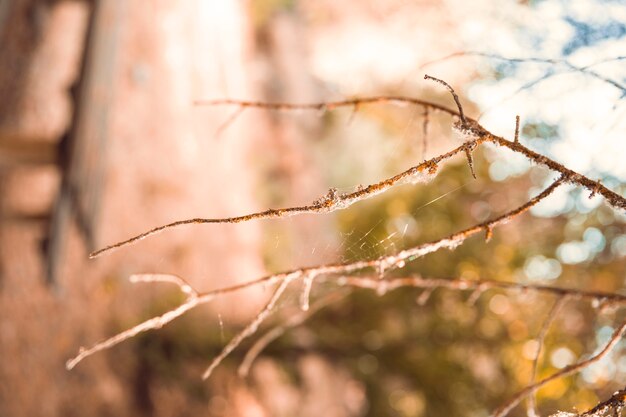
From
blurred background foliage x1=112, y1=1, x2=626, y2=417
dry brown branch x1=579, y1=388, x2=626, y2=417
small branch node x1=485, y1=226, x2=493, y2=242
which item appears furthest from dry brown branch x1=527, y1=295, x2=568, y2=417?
blurred background foliage x1=112, y1=1, x2=626, y2=417

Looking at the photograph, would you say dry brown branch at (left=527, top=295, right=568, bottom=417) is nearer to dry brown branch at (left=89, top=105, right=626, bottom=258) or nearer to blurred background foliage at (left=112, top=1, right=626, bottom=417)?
dry brown branch at (left=89, top=105, right=626, bottom=258)

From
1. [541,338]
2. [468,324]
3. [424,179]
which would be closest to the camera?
[424,179]

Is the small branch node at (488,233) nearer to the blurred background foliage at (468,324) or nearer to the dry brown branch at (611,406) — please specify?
the dry brown branch at (611,406)

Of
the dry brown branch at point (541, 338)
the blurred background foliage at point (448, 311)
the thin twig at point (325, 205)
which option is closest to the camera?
the thin twig at point (325, 205)

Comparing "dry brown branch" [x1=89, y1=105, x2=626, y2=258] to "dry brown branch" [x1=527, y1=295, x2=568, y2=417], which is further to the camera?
"dry brown branch" [x1=527, y1=295, x2=568, y2=417]

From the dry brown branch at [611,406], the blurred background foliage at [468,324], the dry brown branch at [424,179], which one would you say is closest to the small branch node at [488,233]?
the dry brown branch at [424,179]

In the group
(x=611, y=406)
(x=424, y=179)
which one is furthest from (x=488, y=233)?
(x=611, y=406)

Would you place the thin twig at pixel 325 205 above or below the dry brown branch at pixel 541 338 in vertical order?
above

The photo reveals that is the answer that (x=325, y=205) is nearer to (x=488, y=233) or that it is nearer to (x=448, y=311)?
(x=488, y=233)

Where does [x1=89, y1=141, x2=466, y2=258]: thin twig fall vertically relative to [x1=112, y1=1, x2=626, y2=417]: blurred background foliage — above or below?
above

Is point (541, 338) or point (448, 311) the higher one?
point (541, 338)

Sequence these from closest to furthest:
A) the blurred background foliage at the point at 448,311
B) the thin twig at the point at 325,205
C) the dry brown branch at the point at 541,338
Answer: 1. the thin twig at the point at 325,205
2. the dry brown branch at the point at 541,338
3. the blurred background foliage at the point at 448,311

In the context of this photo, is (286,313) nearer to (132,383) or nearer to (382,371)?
(382,371)

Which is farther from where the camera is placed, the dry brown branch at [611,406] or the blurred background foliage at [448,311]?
the blurred background foliage at [448,311]
